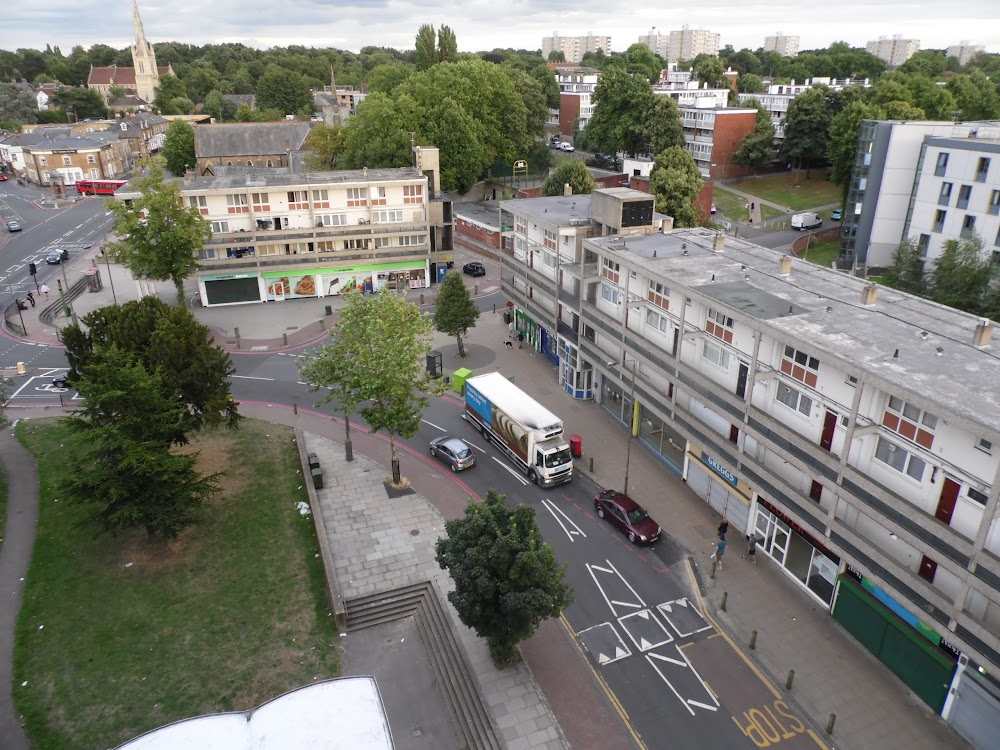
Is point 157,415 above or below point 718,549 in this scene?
above

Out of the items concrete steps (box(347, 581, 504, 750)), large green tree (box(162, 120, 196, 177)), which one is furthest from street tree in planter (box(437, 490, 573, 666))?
large green tree (box(162, 120, 196, 177))

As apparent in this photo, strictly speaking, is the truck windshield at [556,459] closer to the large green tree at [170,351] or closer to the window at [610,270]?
the window at [610,270]

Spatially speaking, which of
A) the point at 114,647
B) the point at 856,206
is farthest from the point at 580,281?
the point at 856,206

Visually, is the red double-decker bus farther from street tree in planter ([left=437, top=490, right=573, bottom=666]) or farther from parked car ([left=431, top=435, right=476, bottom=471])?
street tree in planter ([left=437, top=490, right=573, bottom=666])

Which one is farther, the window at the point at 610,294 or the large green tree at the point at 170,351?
the window at the point at 610,294

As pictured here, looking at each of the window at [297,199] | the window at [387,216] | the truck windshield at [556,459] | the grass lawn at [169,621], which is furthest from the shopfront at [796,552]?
the window at [297,199]

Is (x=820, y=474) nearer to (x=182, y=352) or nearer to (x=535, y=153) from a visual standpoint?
(x=182, y=352)
